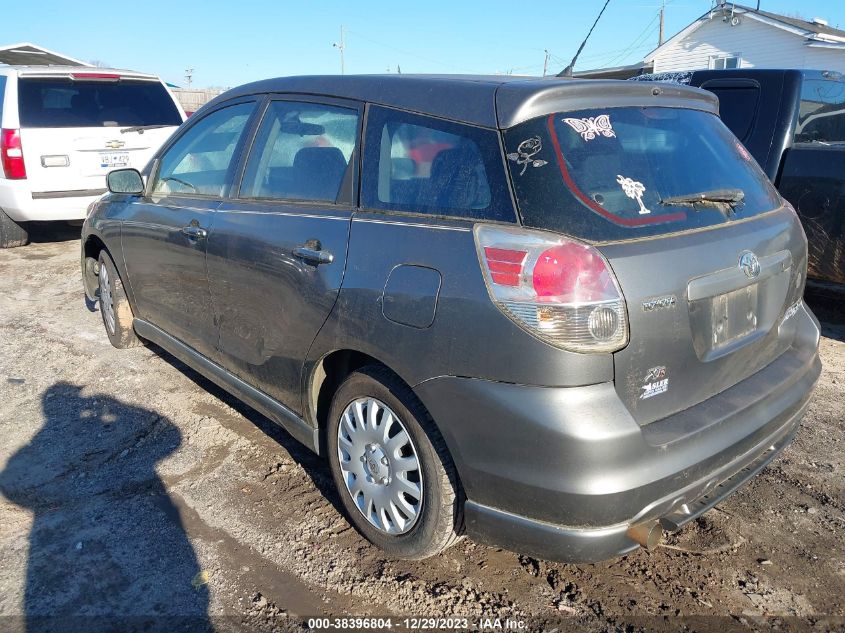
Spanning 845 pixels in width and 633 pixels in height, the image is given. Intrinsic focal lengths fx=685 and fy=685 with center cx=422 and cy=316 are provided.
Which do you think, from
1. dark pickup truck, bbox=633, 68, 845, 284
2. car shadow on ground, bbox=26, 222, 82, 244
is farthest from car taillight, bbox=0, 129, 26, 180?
dark pickup truck, bbox=633, 68, 845, 284

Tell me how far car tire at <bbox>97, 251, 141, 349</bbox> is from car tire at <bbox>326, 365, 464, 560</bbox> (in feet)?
8.62

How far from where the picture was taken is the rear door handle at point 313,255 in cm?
263

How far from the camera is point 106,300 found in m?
5.04

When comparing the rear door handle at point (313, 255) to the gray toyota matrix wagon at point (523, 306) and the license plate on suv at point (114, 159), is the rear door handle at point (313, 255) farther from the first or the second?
the license plate on suv at point (114, 159)

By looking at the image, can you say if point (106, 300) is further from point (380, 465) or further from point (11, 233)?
point (11, 233)

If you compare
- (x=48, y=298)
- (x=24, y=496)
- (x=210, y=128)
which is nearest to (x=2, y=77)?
(x=48, y=298)

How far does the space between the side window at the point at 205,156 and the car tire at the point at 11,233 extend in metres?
5.20

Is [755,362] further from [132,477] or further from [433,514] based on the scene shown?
[132,477]

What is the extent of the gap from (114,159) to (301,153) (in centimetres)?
544

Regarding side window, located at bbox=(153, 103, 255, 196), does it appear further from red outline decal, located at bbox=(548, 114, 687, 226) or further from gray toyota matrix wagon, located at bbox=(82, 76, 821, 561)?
red outline decal, located at bbox=(548, 114, 687, 226)

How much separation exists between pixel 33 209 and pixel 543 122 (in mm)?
7001

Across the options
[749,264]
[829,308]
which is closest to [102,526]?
[749,264]

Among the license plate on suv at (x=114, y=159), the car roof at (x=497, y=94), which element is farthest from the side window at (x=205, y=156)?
the license plate on suv at (x=114, y=159)

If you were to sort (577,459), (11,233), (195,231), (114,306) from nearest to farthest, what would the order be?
(577,459) < (195,231) < (114,306) < (11,233)
